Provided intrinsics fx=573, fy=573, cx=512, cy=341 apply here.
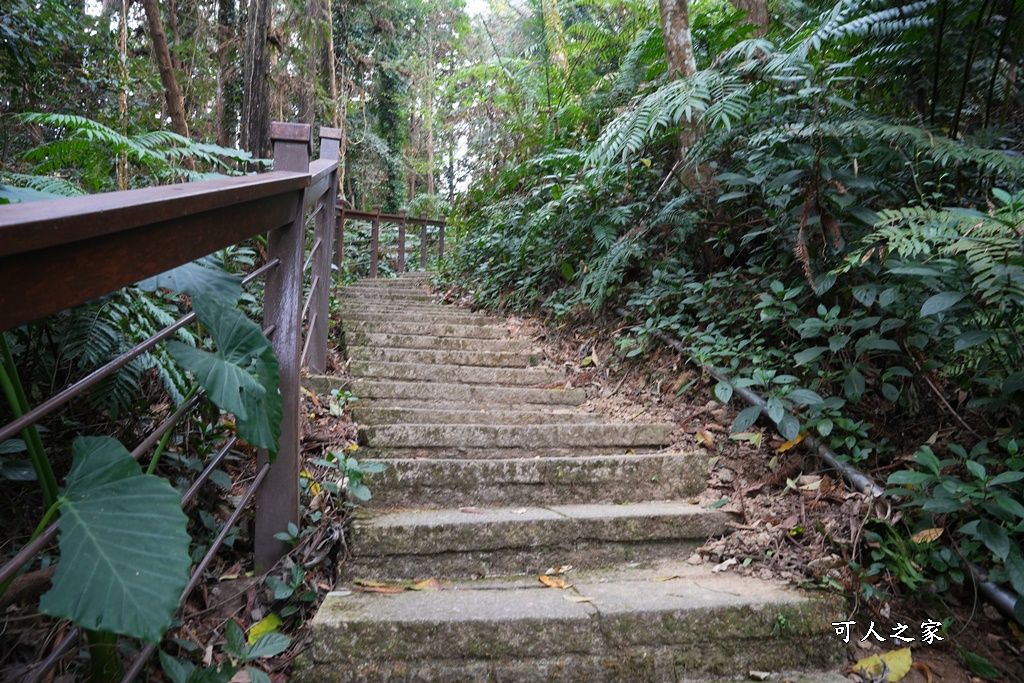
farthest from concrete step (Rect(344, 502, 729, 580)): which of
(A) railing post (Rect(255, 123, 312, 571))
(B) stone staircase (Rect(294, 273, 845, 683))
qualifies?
(A) railing post (Rect(255, 123, 312, 571))

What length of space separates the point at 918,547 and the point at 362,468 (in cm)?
173

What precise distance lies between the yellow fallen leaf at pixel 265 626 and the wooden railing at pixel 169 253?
166 millimetres

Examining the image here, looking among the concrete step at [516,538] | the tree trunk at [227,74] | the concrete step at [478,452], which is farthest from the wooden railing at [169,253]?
the tree trunk at [227,74]

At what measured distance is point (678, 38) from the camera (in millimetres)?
3684

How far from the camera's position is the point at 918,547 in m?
1.70

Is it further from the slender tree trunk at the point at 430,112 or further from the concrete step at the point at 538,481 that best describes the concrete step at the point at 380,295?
the slender tree trunk at the point at 430,112

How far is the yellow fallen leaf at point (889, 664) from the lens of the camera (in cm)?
153

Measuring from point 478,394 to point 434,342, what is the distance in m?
0.89

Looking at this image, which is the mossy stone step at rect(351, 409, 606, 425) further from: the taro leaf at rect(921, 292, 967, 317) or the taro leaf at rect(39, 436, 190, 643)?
the taro leaf at rect(39, 436, 190, 643)

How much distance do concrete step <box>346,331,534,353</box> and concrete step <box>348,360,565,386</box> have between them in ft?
1.25

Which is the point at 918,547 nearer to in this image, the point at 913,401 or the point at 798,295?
the point at 913,401

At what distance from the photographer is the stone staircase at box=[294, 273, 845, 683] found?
4.83 ft

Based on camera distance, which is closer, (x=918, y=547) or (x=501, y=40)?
(x=918, y=547)

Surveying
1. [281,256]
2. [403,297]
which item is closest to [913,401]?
[281,256]
